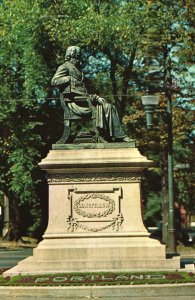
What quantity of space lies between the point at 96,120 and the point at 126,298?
16.4 ft

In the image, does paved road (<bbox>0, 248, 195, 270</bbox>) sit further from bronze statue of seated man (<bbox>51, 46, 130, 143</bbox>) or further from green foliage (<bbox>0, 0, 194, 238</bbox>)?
green foliage (<bbox>0, 0, 194, 238</bbox>)

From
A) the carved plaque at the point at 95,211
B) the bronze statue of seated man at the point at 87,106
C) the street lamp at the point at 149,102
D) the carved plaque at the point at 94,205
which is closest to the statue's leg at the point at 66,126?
the bronze statue of seated man at the point at 87,106

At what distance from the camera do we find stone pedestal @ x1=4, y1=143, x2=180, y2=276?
15.9m

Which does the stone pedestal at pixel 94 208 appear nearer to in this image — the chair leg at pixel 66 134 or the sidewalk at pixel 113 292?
the chair leg at pixel 66 134

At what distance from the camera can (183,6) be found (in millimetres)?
31938

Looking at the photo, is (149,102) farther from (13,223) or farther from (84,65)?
(13,223)

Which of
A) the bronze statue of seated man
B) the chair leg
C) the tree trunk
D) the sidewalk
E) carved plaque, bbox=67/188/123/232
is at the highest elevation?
the bronze statue of seated man

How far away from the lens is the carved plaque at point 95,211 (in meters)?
16.3

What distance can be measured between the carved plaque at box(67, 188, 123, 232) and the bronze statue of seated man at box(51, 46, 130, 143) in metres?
1.39

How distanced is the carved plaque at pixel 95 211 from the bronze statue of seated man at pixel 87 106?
54.6 inches

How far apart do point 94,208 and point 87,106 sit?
2577mm

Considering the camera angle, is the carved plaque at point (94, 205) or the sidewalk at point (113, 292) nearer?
the sidewalk at point (113, 292)

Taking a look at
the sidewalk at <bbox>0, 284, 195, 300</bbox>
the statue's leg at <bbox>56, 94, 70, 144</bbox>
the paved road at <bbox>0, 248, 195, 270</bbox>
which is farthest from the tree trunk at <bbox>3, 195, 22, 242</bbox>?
the sidewalk at <bbox>0, 284, 195, 300</bbox>

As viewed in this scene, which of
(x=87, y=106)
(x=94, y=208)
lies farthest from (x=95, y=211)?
(x=87, y=106)
